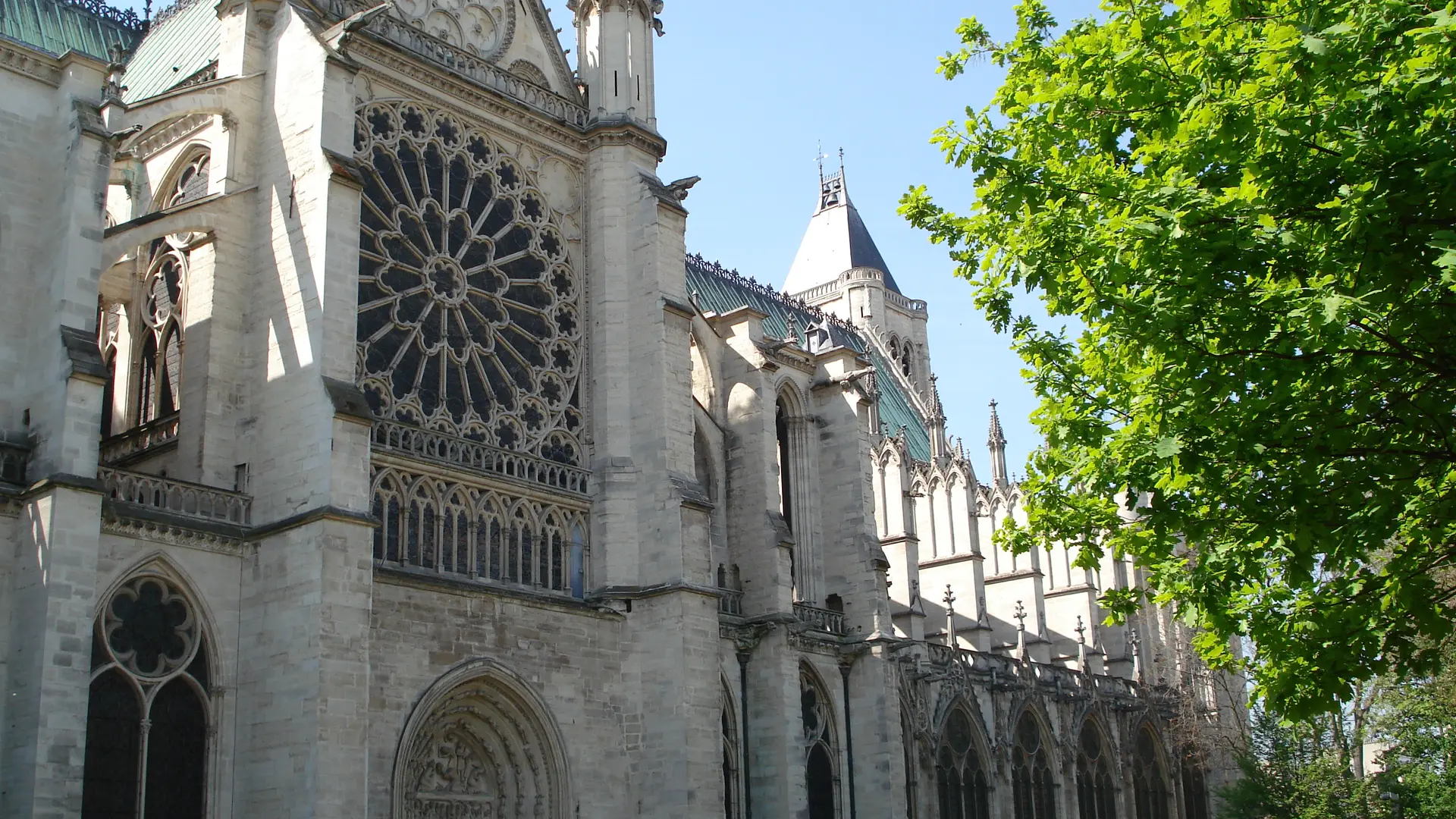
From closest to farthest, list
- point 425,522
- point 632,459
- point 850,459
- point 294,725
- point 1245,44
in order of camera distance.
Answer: point 1245,44
point 294,725
point 425,522
point 632,459
point 850,459

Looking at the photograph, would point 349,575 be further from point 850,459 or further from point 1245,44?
point 850,459

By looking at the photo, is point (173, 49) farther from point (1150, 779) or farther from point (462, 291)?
point (1150, 779)

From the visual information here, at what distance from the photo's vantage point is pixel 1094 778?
42.8 m

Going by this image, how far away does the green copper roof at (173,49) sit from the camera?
2938 cm

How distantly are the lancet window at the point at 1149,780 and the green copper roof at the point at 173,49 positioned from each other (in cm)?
3255

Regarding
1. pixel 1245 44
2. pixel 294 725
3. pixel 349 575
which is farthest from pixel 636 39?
pixel 1245 44

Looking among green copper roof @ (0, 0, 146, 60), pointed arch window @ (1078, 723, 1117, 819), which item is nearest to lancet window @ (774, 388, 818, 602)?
pointed arch window @ (1078, 723, 1117, 819)

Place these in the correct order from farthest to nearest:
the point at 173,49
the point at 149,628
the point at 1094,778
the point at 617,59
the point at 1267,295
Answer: the point at 1094,778, the point at 173,49, the point at 617,59, the point at 149,628, the point at 1267,295

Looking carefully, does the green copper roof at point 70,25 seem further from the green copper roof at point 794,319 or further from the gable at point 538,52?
the green copper roof at point 794,319

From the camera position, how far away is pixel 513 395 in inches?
1043

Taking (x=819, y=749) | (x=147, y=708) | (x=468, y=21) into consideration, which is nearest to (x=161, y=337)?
(x=147, y=708)

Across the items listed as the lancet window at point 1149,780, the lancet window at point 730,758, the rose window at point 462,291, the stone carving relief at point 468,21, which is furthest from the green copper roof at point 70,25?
the lancet window at point 1149,780

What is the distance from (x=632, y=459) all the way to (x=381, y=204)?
6.29 metres

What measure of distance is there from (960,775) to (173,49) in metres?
24.4
